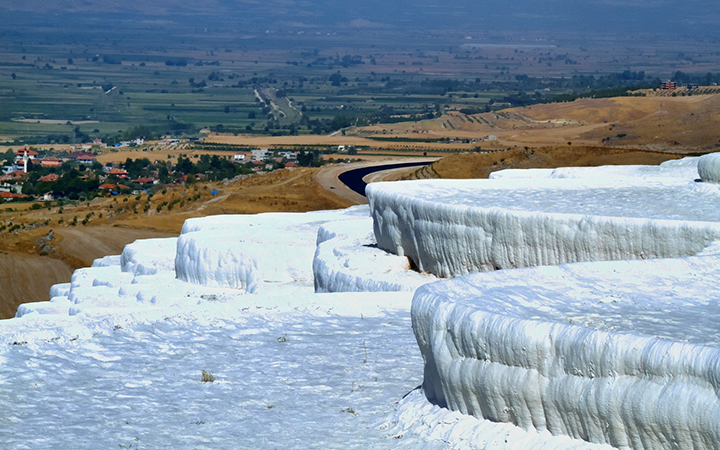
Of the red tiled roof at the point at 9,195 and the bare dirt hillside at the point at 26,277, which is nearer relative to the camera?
the bare dirt hillside at the point at 26,277

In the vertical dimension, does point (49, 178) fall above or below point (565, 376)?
below

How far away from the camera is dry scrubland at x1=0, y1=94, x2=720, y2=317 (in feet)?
101

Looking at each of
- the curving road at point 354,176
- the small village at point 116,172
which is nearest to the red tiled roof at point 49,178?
the small village at point 116,172

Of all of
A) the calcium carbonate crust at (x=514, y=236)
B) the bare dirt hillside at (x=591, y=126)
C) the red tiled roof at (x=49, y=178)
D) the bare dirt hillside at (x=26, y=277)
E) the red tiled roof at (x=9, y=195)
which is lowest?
the red tiled roof at (x=49, y=178)

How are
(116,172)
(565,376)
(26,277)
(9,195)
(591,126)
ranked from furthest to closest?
(591,126)
(116,172)
(9,195)
(26,277)
(565,376)

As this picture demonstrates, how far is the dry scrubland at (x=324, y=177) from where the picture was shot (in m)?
30.8

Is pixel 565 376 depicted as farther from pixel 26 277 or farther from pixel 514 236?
pixel 26 277

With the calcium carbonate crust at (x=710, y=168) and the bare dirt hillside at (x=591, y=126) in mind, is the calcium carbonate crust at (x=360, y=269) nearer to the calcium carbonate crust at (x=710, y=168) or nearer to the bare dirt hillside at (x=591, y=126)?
the calcium carbonate crust at (x=710, y=168)

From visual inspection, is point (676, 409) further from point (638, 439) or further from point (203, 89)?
point (203, 89)

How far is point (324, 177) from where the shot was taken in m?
48.9

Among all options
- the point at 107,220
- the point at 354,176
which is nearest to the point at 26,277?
the point at 107,220

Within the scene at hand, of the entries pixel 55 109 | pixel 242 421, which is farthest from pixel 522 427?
pixel 55 109

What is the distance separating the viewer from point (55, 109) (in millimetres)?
139750

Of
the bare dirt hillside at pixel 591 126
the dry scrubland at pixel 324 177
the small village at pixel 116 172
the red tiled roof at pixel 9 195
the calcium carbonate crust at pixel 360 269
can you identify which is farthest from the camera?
the small village at pixel 116 172
